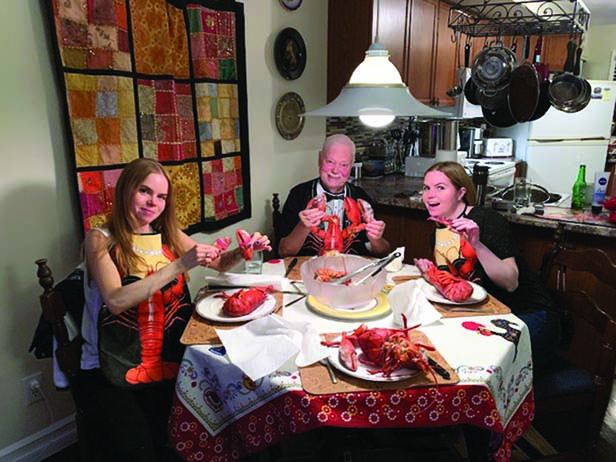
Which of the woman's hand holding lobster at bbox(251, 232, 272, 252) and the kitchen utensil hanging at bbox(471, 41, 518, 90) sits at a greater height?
the kitchen utensil hanging at bbox(471, 41, 518, 90)

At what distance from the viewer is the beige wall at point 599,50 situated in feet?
19.9

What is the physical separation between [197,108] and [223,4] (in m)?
0.54

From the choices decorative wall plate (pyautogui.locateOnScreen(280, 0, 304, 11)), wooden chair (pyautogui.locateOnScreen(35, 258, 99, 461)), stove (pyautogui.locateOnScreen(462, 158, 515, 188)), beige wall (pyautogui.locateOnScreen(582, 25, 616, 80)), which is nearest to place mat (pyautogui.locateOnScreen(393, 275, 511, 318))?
wooden chair (pyautogui.locateOnScreen(35, 258, 99, 461))

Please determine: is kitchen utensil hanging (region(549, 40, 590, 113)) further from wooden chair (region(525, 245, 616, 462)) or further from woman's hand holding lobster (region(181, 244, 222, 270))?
woman's hand holding lobster (region(181, 244, 222, 270))

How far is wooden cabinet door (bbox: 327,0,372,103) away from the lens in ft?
9.21

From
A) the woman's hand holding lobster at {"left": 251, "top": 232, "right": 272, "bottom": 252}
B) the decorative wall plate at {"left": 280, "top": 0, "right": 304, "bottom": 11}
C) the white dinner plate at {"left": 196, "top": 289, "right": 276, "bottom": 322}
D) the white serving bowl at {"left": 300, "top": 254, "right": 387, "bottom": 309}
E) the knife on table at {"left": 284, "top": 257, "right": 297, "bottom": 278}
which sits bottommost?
the knife on table at {"left": 284, "top": 257, "right": 297, "bottom": 278}

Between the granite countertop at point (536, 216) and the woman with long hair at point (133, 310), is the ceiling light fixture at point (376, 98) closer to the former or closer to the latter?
the woman with long hair at point (133, 310)

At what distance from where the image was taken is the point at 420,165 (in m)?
3.60

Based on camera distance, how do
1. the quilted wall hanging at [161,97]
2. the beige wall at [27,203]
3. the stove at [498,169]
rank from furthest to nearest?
the stove at [498,169]
the quilted wall hanging at [161,97]
the beige wall at [27,203]

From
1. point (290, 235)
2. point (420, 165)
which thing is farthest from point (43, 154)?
point (420, 165)

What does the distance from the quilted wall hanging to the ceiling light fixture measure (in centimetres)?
85

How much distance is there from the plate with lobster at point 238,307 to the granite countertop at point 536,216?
4.80ft

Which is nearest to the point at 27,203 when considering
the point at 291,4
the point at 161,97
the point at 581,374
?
the point at 161,97

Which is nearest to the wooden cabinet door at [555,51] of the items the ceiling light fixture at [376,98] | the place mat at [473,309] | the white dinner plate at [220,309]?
the ceiling light fixture at [376,98]
